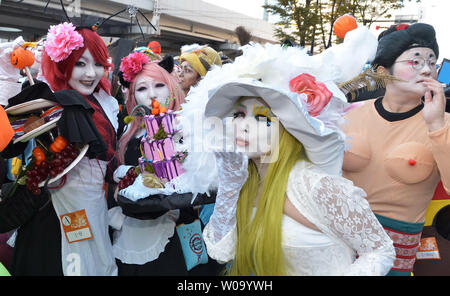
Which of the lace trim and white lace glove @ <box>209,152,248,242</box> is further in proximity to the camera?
the lace trim

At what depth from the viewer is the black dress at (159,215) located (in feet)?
6.14

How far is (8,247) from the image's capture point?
229 cm

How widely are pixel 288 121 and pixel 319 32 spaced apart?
9.94m

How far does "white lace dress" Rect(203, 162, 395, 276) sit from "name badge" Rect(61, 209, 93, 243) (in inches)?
50.2

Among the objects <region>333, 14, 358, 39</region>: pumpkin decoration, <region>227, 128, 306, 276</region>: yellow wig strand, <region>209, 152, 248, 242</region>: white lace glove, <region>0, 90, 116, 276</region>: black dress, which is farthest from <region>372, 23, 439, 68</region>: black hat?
<region>0, 90, 116, 276</region>: black dress

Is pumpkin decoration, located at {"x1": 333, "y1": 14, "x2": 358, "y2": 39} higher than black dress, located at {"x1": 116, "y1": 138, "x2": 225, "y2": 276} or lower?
higher

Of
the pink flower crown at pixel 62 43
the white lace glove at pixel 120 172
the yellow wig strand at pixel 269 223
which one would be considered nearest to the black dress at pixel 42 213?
the white lace glove at pixel 120 172

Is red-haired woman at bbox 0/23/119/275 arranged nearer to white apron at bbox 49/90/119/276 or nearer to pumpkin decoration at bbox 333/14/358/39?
white apron at bbox 49/90/119/276

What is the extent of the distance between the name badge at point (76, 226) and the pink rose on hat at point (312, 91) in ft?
4.80

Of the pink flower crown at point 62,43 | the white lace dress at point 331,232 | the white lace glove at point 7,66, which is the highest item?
the pink flower crown at point 62,43

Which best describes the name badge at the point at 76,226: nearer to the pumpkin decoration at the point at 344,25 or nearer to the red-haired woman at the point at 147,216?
the red-haired woman at the point at 147,216

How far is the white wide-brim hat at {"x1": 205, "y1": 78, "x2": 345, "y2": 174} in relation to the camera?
3.66ft

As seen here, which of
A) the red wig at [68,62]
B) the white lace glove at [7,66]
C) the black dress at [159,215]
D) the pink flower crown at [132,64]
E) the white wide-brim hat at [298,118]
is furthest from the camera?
the pink flower crown at [132,64]

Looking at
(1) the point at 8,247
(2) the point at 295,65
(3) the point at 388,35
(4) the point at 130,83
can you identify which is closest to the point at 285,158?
(2) the point at 295,65
